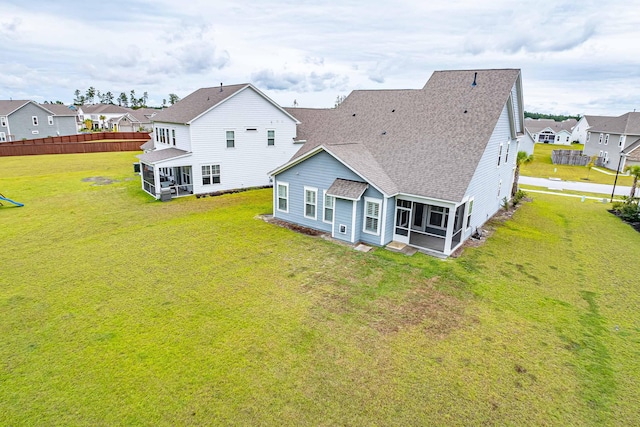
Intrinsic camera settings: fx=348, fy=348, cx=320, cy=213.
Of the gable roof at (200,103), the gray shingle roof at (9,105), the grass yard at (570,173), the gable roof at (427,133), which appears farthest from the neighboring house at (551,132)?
the gray shingle roof at (9,105)

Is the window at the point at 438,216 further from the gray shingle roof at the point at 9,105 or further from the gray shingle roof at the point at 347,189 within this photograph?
the gray shingle roof at the point at 9,105

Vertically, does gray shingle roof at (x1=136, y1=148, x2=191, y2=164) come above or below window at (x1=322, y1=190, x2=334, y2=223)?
above

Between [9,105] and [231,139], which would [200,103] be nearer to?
[231,139]

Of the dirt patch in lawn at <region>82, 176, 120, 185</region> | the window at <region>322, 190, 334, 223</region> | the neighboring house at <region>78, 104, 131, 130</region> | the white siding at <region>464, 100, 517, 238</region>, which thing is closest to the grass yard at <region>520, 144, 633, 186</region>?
the white siding at <region>464, 100, 517, 238</region>

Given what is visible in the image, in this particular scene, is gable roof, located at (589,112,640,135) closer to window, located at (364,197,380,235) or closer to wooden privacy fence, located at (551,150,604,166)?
wooden privacy fence, located at (551,150,604,166)

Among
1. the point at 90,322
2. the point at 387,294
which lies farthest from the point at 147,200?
the point at 387,294

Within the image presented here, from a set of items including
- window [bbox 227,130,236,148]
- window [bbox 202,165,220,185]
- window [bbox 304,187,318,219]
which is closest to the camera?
window [bbox 304,187,318,219]

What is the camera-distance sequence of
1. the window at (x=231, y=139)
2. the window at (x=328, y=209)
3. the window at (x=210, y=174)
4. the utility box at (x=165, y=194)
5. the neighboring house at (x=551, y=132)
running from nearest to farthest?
the window at (x=328, y=209) < the utility box at (x=165, y=194) < the window at (x=210, y=174) < the window at (x=231, y=139) < the neighboring house at (x=551, y=132)

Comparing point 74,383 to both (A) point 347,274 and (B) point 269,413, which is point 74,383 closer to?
(B) point 269,413
